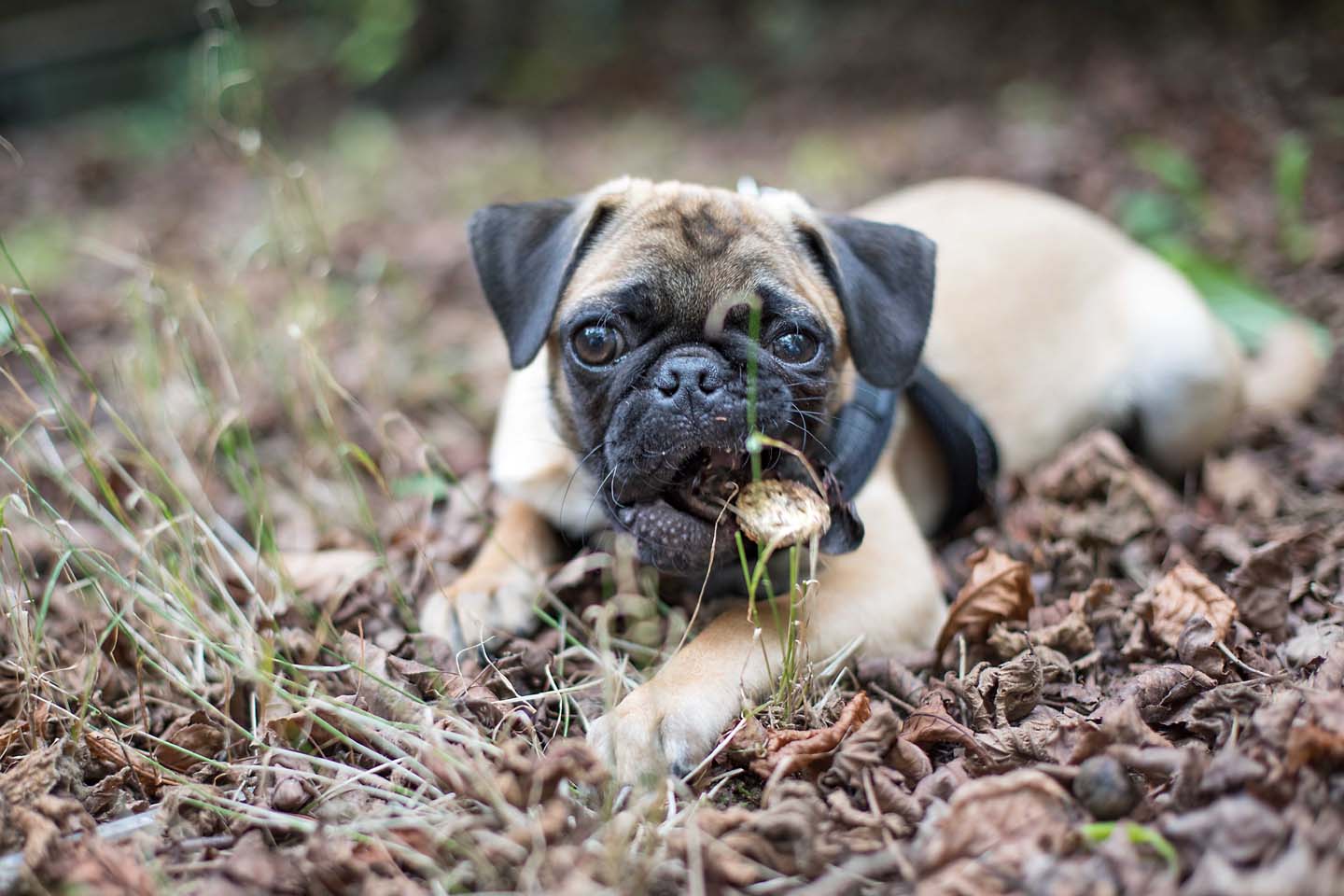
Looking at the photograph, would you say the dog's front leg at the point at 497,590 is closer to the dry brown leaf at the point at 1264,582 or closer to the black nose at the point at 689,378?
the black nose at the point at 689,378

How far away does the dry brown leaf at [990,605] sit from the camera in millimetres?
3582

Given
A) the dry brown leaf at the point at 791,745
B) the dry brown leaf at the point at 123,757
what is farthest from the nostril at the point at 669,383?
the dry brown leaf at the point at 123,757

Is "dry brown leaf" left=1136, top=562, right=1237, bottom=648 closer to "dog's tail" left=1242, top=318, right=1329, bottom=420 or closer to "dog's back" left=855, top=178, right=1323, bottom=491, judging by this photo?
"dog's back" left=855, top=178, right=1323, bottom=491

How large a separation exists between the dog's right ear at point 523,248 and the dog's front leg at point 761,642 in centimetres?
124

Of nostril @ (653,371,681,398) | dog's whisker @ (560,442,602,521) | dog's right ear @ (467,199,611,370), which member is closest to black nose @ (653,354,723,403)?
nostril @ (653,371,681,398)

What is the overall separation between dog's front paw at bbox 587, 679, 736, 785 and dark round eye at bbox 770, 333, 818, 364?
110cm

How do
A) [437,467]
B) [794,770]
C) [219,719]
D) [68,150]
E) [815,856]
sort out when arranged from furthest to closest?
[68,150] < [437,467] < [219,719] < [794,770] < [815,856]

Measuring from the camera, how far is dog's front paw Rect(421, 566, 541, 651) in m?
3.62

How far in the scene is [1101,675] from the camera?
3.37 m

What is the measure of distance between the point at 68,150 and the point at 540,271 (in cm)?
993

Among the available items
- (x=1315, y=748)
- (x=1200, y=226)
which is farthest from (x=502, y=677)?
(x=1200, y=226)

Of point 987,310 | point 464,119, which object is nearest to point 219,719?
point 987,310

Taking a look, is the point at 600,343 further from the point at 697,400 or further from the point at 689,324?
the point at 697,400

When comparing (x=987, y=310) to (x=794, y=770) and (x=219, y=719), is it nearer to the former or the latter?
(x=794, y=770)
